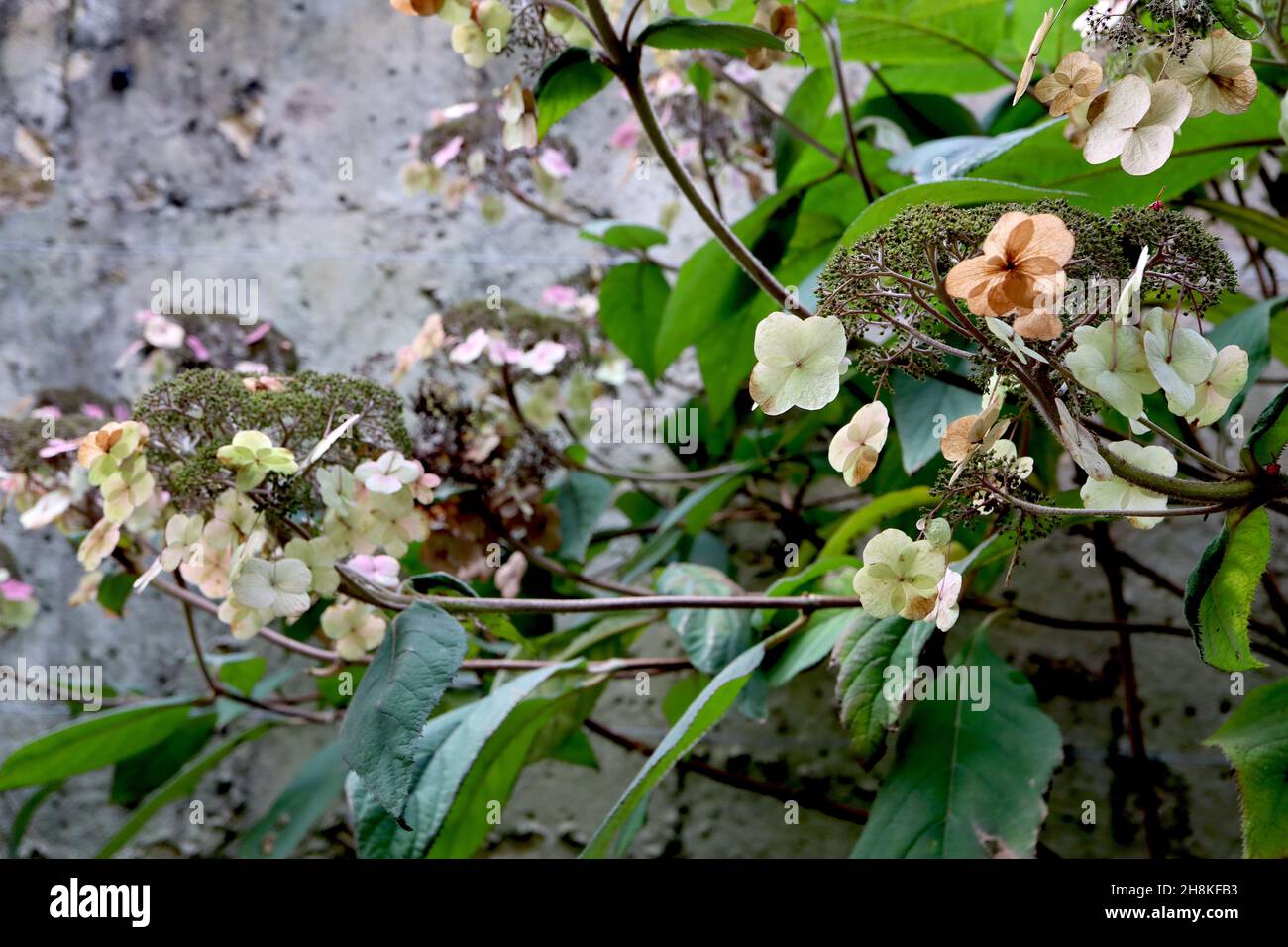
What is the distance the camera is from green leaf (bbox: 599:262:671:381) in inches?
44.1

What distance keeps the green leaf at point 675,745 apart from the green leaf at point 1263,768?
27cm

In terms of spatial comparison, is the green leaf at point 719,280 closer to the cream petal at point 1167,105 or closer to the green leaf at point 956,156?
the green leaf at point 956,156

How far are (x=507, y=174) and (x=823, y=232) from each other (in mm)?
396

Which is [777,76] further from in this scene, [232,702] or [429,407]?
[232,702]

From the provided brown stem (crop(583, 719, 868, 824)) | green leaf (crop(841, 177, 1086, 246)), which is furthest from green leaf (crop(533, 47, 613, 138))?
brown stem (crop(583, 719, 868, 824))

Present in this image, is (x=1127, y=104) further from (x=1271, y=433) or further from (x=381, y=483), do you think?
(x=381, y=483)

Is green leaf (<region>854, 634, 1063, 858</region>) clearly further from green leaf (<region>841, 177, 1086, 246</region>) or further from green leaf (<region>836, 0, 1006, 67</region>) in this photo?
green leaf (<region>836, 0, 1006, 67</region>)

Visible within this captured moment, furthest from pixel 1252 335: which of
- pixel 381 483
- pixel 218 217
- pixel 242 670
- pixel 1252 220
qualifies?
pixel 218 217

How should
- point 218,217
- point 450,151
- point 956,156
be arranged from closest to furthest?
point 956,156 < point 450,151 < point 218,217

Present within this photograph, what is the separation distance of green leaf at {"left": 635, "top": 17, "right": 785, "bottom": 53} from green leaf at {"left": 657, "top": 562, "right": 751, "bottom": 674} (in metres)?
0.38

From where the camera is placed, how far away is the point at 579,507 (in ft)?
3.43

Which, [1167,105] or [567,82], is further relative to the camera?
[567,82]

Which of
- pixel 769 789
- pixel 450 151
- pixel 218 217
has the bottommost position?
pixel 769 789

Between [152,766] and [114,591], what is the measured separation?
235 mm
